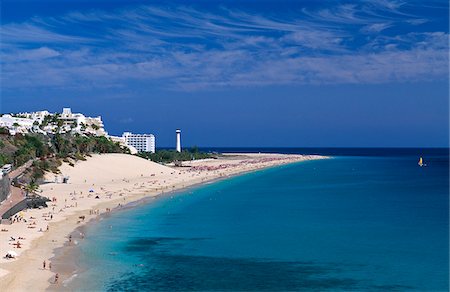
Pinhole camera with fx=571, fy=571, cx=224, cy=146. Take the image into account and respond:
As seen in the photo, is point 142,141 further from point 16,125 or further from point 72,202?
point 72,202

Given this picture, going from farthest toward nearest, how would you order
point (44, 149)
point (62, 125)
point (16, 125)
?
point (62, 125) < point (16, 125) < point (44, 149)

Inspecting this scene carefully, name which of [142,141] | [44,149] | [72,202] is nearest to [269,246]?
[72,202]

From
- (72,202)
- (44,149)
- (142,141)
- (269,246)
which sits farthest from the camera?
(142,141)

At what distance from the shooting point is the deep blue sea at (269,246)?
81.5 feet

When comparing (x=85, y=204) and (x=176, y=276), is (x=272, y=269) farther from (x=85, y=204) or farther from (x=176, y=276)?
(x=85, y=204)

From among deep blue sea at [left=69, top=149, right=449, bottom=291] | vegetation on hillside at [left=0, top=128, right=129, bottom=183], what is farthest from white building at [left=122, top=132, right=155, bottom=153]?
deep blue sea at [left=69, top=149, right=449, bottom=291]

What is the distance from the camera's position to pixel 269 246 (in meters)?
32.7

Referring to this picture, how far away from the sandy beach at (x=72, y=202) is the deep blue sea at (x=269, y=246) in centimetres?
178

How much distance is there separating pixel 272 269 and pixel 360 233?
12.4m

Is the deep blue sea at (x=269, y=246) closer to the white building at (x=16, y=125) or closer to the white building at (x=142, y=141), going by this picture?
the white building at (x=16, y=125)

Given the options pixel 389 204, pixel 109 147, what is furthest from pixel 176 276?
pixel 109 147

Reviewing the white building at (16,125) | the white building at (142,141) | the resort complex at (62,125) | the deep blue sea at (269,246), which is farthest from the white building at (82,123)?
the deep blue sea at (269,246)

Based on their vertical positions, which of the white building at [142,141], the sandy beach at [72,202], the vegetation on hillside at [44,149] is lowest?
the sandy beach at [72,202]

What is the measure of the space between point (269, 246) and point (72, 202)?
79.6 feet
